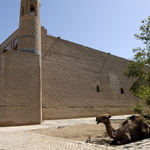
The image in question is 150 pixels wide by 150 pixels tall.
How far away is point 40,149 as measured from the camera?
12.7ft

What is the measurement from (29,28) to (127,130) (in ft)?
33.5

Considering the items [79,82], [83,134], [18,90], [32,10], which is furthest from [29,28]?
[83,134]

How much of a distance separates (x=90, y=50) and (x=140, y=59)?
32.4 feet

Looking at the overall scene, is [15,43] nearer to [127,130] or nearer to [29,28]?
[29,28]

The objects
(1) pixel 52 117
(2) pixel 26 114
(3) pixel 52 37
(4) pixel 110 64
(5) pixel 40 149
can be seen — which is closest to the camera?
(5) pixel 40 149

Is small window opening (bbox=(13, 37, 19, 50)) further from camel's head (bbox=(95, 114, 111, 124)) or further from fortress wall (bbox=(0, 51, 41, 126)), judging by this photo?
camel's head (bbox=(95, 114, 111, 124))

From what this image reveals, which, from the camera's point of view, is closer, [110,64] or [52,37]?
[52,37]

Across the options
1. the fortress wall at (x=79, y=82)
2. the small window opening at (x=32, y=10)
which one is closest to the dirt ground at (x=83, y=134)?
the fortress wall at (x=79, y=82)

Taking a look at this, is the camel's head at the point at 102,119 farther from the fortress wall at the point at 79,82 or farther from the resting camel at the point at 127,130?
the fortress wall at the point at 79,82

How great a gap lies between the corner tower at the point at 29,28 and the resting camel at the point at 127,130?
8.83 meters

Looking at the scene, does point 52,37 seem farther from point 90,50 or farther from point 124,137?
point 124,137

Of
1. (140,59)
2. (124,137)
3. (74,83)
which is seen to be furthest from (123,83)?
(124,137)

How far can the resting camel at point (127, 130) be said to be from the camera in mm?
4398

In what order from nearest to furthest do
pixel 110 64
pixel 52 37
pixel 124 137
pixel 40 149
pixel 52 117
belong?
pixel 40 149
pixel 124 137
pixel 52 117
pixel 52 37
pixel 110 64
